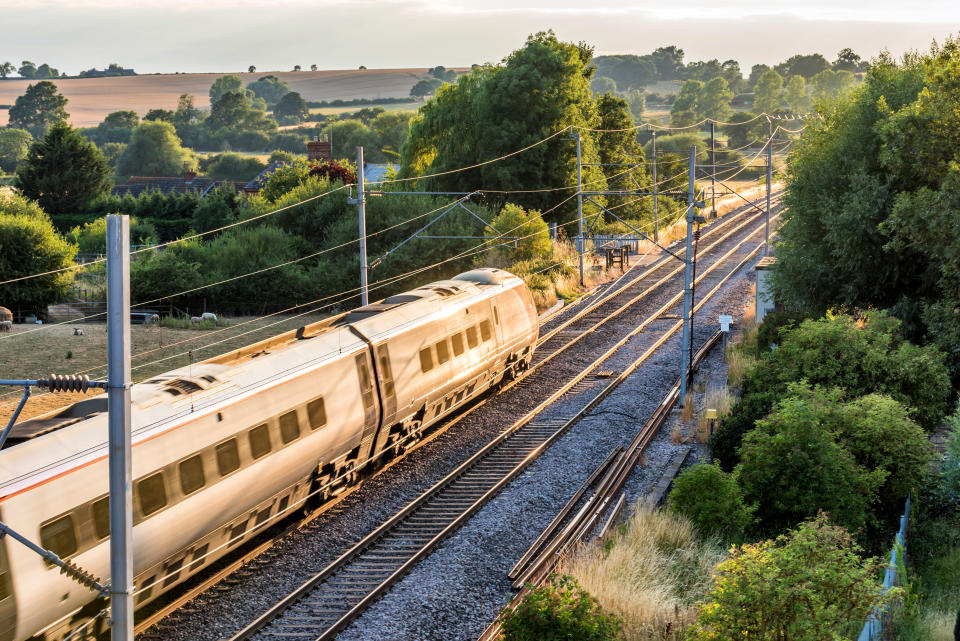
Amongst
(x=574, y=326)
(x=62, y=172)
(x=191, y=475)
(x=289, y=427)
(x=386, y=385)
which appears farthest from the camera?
(x=62, y=172)

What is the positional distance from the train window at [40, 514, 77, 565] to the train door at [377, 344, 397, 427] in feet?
25.2

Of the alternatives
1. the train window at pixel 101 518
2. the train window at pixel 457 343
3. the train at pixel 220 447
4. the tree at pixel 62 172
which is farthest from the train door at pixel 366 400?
the tree at pixel 62 172

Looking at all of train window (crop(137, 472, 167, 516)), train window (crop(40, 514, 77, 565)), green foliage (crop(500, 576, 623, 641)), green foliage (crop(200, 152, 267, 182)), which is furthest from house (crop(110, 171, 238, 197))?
green foliage (crop(500, 576, 623, 641))

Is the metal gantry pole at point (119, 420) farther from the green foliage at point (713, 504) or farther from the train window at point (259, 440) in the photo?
the green foliage at point (713, 504)

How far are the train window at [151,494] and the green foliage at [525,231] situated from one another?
3029 centimetres

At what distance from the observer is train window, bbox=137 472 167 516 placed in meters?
12.0

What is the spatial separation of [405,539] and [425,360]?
5.03 meters

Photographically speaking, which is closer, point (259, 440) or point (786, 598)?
point (786, 598)

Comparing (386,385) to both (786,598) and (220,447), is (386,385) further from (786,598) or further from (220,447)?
(786,598)

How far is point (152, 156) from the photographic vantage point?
12594cm

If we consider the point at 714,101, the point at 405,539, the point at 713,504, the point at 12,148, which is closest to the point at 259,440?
the point at 405,539

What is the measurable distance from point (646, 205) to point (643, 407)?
130ft

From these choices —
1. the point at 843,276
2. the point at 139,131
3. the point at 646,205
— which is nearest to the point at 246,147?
the point at 139,131

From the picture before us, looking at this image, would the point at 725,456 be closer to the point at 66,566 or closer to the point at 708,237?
the point at 66,566
